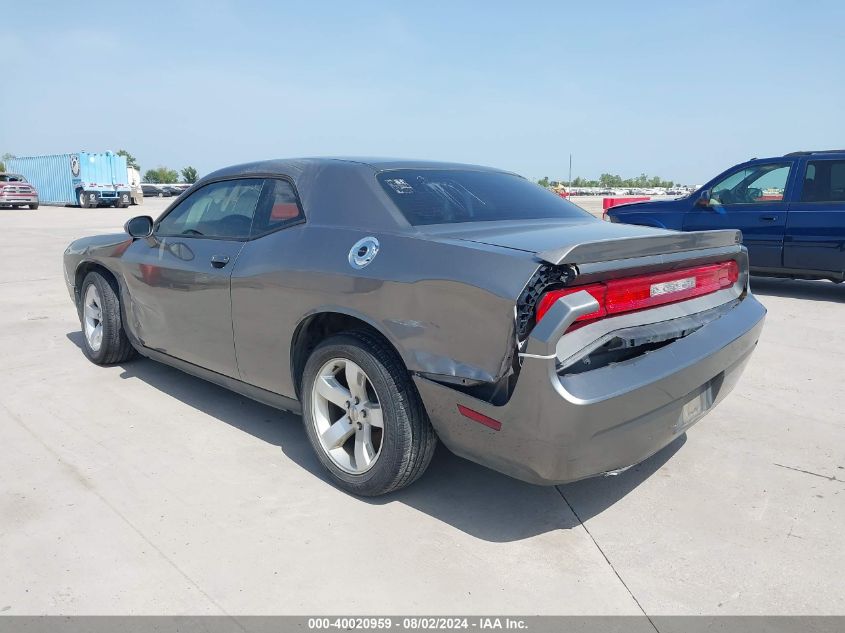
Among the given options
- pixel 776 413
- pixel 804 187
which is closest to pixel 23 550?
pixel 776 413

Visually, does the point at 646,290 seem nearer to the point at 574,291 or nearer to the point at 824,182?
the point at 574,291

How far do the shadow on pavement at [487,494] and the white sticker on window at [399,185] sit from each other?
1387 mm

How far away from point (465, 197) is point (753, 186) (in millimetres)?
6347

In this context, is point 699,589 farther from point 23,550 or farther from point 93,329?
point 93,329

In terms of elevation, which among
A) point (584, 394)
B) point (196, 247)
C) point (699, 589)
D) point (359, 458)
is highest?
point (196, 247)

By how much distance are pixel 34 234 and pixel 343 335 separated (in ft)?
55.4

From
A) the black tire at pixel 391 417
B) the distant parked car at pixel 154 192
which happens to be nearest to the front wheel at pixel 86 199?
the distant parked car at pixel 154 192

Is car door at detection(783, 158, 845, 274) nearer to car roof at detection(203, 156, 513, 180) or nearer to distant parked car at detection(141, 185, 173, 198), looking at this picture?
car roof at detection(203, 156, 513, 180)

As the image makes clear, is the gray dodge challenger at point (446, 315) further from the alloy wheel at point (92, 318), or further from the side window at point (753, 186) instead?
the side window at point (753, 186)

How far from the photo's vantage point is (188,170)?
103500mm

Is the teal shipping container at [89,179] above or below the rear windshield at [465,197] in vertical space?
above

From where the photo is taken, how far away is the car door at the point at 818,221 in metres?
7.55

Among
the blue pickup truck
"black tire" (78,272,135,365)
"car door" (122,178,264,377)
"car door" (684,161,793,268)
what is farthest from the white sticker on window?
the blue pickup truck

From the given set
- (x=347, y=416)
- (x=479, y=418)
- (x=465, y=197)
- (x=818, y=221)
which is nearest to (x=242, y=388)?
(x=347, y=416)
